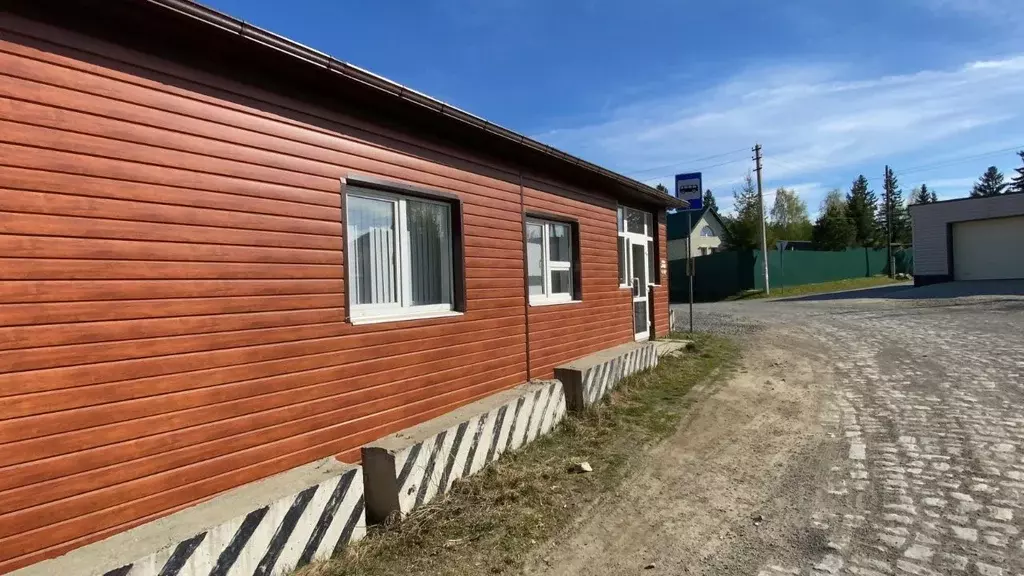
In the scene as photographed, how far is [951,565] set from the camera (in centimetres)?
329

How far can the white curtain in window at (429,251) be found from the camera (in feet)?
18.2

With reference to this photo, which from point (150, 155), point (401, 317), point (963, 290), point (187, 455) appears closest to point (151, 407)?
point (187, 455)

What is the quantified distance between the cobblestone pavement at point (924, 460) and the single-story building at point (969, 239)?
17.3 m

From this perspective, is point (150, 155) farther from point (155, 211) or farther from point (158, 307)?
point (158, 307)

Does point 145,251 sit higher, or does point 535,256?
point 535,256

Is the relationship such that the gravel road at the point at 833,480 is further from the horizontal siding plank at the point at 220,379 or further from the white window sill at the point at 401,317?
the white window sill at the point at 401,317

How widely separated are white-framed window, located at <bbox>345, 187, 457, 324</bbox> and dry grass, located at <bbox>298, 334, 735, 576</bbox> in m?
1.64

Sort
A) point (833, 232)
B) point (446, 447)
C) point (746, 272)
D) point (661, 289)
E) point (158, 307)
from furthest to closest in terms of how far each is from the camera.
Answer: point (833, 232)
point (746, 272)
point (661, 289)
point (446, 447)
point (158, 307)

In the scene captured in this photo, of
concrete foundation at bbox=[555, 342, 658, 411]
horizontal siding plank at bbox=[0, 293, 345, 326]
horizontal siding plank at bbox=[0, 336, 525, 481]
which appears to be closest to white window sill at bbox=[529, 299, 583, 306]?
concrete foundation at bbox=[555, 342, 658, 411]

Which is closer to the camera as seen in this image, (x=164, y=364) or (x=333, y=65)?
(x=164, y=364)

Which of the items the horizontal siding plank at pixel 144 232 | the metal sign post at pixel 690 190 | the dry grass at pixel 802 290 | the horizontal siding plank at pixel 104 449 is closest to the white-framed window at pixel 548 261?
the horizontal siding plank at pixel 144 232

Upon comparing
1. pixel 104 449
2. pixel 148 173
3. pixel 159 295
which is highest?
pixel 148 173

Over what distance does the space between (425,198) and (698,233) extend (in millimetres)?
49475

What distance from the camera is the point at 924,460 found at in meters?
4.97
